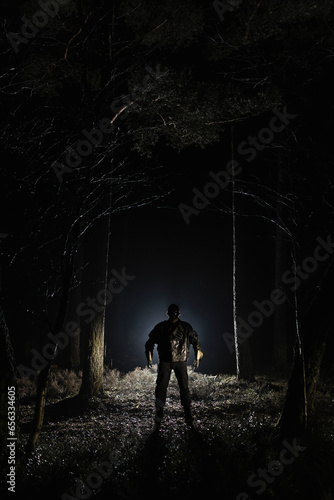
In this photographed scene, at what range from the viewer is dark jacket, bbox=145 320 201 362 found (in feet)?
23.1

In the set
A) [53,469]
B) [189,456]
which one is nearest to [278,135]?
[189,456]

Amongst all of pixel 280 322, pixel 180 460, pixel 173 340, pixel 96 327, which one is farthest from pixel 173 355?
pixel 280 322

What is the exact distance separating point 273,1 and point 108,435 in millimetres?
9455

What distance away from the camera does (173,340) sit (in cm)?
707

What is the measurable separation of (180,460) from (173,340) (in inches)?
85.4

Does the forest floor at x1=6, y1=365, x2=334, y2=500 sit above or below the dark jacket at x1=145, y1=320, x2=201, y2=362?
below

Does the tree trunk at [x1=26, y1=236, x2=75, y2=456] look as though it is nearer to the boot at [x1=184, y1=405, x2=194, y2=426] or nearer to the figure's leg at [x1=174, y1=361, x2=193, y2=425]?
the figure's leg at [x1=174, y1=361, x2=193, y2=425]

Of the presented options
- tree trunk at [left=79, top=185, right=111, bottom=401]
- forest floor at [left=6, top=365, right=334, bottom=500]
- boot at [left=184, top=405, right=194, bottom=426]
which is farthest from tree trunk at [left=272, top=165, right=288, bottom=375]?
boot at [left=184, top=405, right=194, bottom=426]

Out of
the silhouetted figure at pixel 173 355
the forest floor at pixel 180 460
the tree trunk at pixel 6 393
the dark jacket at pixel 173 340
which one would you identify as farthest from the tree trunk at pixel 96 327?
the tree trunk at pixel 6 393

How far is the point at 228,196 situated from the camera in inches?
877

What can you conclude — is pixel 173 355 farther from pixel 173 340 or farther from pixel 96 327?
pixel 96 327

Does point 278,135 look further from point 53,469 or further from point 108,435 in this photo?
point 53,469

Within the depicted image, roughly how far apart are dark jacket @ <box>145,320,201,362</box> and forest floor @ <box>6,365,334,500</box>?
130 cm

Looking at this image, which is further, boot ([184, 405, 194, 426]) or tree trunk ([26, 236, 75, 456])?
boot ([184, 405, 194, 426])
